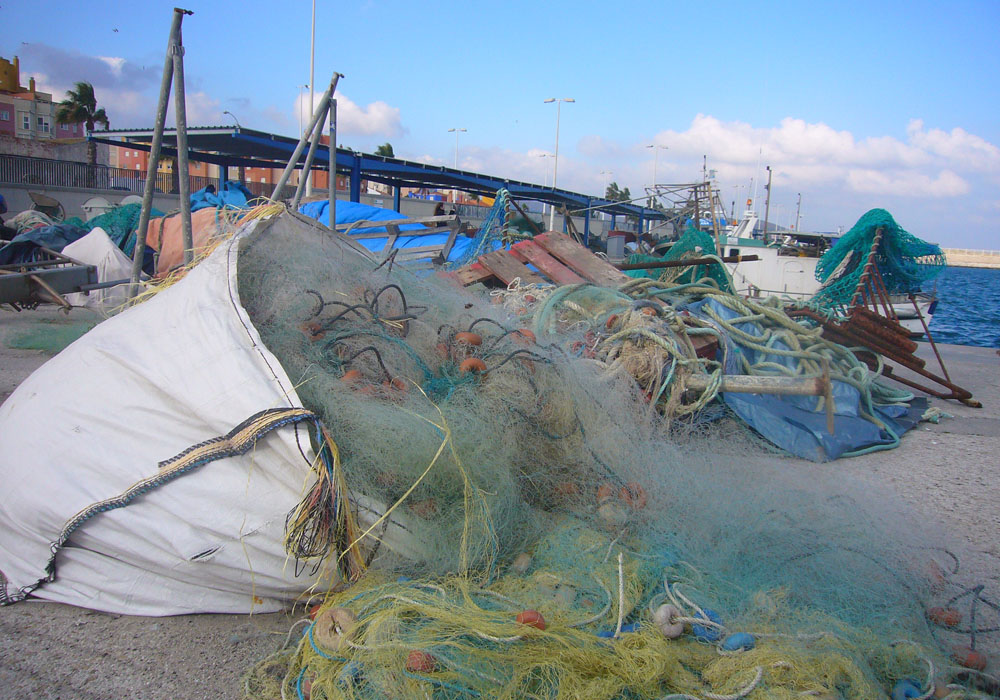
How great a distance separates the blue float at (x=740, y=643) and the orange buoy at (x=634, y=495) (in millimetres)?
753

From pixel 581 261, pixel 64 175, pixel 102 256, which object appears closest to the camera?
pixel 581 261

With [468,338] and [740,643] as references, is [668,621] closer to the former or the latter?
[740,643]

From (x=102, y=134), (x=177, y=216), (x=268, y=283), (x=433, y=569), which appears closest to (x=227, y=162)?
(x=102, y=134)

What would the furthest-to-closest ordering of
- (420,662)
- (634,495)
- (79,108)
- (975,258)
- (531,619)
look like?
(975,258) → (79,108) → (634,495) → (531,619) → (420,662)

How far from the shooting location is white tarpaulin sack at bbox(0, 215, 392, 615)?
227 cm

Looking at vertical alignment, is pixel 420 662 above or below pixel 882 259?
below

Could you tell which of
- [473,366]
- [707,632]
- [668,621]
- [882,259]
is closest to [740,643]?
[707,632]

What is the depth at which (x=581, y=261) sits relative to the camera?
6582 millimetres

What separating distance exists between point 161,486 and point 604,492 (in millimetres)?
1736

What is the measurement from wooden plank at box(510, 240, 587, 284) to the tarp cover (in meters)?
3.85

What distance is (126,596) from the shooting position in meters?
2.37

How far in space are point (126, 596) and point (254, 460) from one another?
2.39ft

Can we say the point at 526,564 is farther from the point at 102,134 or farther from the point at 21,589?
the point at 102,134

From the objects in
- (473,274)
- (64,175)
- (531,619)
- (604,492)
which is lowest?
(531,619)
